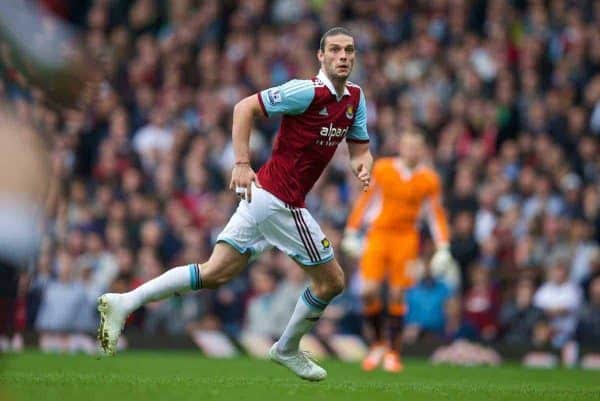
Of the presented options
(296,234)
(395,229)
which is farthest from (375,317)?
(296,234)

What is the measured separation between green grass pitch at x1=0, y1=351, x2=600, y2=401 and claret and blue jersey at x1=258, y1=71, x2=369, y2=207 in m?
1.45

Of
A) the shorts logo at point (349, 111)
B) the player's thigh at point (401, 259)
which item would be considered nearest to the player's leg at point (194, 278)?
the shorts logo at point (349, 111)

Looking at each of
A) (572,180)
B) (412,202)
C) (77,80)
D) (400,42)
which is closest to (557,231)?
(572,180)

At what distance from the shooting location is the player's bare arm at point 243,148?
30.5ft

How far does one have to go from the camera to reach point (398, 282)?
15.1 metres

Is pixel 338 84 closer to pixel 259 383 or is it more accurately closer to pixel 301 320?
pixel 301 320

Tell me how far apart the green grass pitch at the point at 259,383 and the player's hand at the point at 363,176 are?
147 centimetres

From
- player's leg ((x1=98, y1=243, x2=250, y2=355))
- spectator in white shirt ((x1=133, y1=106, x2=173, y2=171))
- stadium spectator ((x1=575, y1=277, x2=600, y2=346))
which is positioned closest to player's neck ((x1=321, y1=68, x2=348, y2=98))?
player's leg ((x1=98, y1=243, x2=250, y2=355))

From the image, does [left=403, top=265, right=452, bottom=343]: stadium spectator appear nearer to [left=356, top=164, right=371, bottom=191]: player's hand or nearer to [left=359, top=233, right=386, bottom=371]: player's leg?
[left=359, top=233, right=386, bottom=371]: player's leg

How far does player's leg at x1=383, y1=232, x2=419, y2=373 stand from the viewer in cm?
1493

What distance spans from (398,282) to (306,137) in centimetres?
553

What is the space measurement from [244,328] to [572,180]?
4.77m

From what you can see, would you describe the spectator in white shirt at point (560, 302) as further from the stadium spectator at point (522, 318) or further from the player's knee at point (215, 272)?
the player's knee at point (215, 272)

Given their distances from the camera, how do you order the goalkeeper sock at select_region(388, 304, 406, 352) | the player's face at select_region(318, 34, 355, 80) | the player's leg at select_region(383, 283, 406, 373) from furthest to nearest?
the goalkeeper sock at select_region(388, 304, 406, 352)
the player's leg at select_region(383, 283, 406, 373)
the player's face at select_region(318, 34, 355, 80)
